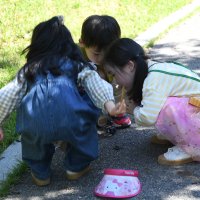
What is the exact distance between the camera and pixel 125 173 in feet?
9.10

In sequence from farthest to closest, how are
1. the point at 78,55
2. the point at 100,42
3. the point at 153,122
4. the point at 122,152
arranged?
1. the point at 100,42
2. the point at 122,152
3. the point at 153,122
4. the point at 78,55

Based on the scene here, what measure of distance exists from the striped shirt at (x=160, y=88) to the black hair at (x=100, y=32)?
0.56 meters

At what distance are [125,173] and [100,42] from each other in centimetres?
117

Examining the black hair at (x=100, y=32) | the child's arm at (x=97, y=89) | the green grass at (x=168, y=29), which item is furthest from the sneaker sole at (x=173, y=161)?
the green grass at (x=168, y=29)

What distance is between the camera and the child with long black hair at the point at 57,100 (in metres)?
2.65

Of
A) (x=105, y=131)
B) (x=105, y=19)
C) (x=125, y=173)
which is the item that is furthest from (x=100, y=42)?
(x=125, y=173)

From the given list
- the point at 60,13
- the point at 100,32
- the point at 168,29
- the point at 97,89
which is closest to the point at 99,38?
the point at 100,32

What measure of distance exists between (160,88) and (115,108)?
1.51 feet

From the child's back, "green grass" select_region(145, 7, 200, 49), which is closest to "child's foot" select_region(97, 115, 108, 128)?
the child's back

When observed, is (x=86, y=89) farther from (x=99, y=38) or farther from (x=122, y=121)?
(x=122, y=121)

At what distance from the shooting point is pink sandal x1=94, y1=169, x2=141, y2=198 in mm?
2705

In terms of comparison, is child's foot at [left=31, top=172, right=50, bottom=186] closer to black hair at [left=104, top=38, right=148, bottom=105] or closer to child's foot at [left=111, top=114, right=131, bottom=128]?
black hair at [left=104, top=38, right=148, bottom=105]

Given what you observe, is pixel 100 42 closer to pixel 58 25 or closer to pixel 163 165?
pixel 58 25

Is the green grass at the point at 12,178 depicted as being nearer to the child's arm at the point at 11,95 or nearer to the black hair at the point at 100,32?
the child's arm at the point at 11,95
